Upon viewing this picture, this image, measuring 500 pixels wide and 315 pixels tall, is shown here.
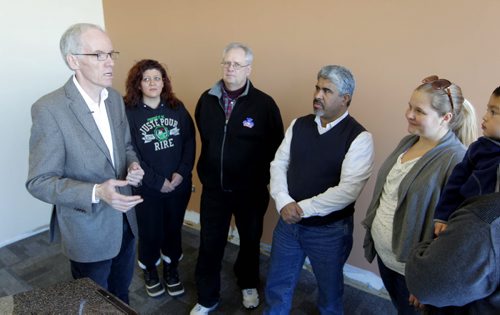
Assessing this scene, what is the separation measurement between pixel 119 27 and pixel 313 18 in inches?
82.6

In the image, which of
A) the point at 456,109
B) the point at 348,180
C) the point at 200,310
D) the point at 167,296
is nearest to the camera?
the point at 456,109

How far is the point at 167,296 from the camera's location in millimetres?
2330

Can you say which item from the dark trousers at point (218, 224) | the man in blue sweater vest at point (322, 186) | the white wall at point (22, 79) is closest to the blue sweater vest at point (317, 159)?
the man in blue sweater vest at point (322, 186)

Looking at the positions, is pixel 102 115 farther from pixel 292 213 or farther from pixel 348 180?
pixel 348 180

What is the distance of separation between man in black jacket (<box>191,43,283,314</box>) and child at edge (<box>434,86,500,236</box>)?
1.08 metres

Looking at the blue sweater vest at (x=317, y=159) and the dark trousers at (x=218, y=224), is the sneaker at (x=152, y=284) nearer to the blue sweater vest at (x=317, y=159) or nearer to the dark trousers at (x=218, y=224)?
the dark trousers at (x=218, y=224)

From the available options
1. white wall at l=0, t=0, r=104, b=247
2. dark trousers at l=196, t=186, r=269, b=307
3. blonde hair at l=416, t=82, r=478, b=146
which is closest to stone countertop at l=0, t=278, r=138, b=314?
dark trousers at l=196, t=186, r=269, b=307

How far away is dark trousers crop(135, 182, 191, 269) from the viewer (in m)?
2.18

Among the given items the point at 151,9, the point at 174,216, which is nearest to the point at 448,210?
the point at 174,216

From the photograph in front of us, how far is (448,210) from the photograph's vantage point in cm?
112

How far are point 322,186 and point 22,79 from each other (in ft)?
8.94

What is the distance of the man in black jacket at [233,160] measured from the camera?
6.44ft

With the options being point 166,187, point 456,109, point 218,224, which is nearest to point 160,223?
point 166,187

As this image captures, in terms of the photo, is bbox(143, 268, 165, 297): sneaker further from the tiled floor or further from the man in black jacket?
the man in black jacket
